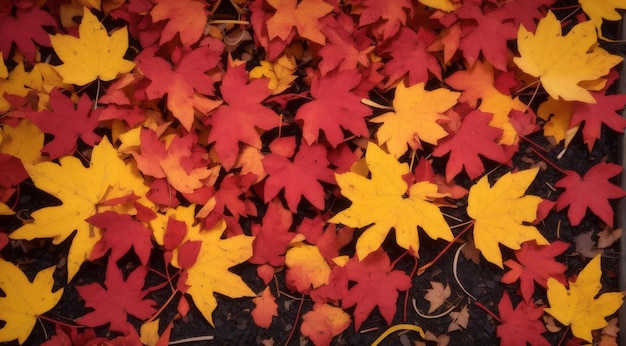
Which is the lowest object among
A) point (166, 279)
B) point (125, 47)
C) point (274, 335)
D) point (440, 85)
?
point (274, 335)

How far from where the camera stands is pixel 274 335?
1737 millimetres

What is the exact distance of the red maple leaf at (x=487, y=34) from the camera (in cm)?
184

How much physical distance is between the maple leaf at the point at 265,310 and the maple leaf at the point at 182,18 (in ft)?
2.95

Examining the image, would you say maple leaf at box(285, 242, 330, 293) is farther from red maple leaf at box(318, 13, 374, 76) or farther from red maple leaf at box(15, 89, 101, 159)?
red maple leaf at box(15, 89, 101, 159)

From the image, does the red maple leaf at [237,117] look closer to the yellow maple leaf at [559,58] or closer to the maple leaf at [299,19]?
the maple leaf at [299,19]

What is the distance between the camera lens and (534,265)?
1.76 metres

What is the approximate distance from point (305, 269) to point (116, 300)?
0.61m

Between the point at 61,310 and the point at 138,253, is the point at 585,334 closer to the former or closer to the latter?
the point at 138,253

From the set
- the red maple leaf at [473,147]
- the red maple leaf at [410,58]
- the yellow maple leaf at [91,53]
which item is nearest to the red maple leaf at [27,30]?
the yellow maple leaf at [91,53]

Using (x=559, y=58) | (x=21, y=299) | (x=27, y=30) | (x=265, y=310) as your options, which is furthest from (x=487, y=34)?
(x=21, y=299)

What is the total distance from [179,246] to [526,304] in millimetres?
1162

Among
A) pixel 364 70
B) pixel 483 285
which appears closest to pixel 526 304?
pixel 483 285

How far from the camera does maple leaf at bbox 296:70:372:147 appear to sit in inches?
68.9

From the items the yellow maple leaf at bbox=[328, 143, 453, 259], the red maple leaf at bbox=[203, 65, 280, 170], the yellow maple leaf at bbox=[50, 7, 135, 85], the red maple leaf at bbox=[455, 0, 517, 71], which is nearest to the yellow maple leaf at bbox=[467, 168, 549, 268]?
the yellow maple leaf at bbox=[328, 143, 453, 259]
